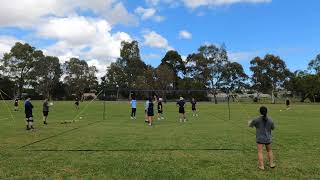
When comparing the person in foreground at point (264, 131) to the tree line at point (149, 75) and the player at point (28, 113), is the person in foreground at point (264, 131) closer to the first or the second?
the player at point (28, 113)

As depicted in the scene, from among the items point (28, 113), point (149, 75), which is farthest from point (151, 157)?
point (149, 75)

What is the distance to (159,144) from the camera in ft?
50.2

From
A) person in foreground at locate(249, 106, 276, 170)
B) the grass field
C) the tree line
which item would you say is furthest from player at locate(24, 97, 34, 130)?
the tree line

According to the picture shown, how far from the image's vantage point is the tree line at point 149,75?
110m

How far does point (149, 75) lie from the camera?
360 feet

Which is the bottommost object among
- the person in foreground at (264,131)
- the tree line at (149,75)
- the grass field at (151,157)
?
the grass field at (151,157)

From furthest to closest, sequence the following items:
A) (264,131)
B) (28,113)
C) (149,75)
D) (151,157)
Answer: (149,75) < (28,113) < (151,157) < (264,131)

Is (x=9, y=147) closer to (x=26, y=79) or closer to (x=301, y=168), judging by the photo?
(x=301, y=168)

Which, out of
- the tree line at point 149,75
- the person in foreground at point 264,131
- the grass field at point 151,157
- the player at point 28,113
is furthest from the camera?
the tree line at point 149,75

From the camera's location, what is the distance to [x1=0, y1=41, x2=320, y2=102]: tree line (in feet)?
359

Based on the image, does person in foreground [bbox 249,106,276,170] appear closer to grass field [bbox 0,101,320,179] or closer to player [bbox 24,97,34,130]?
grass field [bbox 0,101,320,179]

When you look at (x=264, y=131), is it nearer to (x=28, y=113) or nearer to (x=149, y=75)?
(x=28, y=113)

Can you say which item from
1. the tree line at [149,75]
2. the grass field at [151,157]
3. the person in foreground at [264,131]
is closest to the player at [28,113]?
the grass field at [151,157]

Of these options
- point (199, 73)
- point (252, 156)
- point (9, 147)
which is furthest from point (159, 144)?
point (199, 73)
